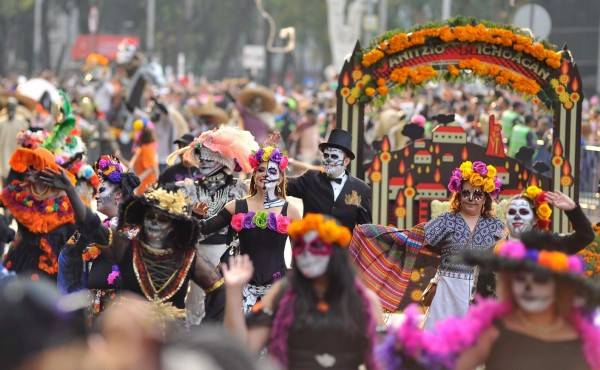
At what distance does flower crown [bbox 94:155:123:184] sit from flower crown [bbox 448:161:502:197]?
245cm

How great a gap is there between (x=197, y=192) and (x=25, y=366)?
302 inches

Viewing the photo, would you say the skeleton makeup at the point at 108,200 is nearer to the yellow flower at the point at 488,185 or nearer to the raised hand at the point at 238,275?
the yellow flower at the point at 488,185

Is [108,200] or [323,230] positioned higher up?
[108,200]

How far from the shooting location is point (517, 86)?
15.1m

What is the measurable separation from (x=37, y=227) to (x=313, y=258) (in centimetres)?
509

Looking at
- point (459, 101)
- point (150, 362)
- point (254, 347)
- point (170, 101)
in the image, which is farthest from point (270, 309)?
point (170, 101)

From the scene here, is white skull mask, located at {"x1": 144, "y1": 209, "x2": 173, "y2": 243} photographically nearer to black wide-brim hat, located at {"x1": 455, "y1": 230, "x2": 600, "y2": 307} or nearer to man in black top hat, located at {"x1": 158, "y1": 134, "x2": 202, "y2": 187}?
black wide-brim hat, located at {"x1": 455, "y1": 230, "x2": 600, "y2": 307}

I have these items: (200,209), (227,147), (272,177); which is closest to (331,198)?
(227,147)

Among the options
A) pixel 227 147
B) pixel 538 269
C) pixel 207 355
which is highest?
pixel 227 147

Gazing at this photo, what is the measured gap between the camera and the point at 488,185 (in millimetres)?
11102

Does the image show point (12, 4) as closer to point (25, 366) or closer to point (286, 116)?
point (286, 116)

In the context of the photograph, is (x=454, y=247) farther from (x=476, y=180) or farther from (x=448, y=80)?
(x=448, y=80)

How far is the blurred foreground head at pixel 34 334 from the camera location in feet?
16.3

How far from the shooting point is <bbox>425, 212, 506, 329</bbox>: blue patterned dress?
10.9 m
